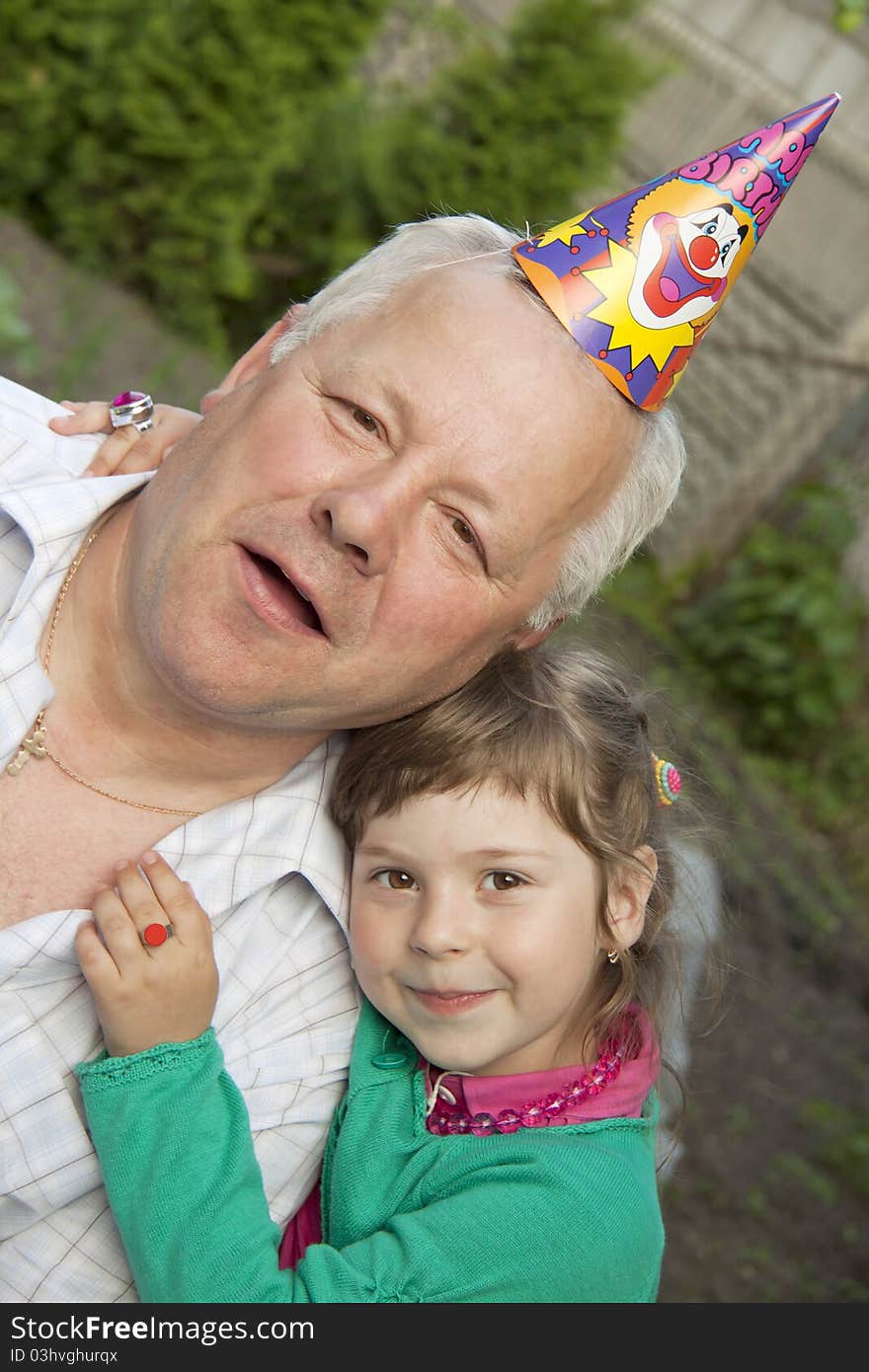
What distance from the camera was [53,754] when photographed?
7.36ft

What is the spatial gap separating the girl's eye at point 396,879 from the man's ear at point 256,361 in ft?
2.77

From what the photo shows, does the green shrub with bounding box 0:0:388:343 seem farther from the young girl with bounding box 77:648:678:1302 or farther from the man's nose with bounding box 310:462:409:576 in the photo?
the man's nose with bounding box 310:462:409:576

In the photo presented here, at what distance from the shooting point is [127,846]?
2211 millimetres

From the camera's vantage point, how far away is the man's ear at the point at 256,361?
2.31 meters

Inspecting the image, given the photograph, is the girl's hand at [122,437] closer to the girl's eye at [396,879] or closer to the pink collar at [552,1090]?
the girl's eye at [396,879]

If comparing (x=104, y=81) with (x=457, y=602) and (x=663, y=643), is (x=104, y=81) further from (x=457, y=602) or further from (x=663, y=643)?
(x=457, y=602)

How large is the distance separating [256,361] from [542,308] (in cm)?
54

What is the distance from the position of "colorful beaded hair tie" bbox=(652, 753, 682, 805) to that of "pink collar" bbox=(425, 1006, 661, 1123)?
459 mm

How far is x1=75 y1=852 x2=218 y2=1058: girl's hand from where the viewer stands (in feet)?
6.43

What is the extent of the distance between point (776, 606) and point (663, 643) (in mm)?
682

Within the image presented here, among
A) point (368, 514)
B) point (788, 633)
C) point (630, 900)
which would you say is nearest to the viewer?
point (368, 514)

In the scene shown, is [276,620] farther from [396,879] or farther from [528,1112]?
[528,1112]

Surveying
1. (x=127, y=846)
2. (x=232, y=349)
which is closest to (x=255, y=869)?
(x=127, y=846)

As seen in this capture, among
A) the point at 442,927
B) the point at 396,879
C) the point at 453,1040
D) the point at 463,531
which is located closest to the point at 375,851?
the point at 396,879
